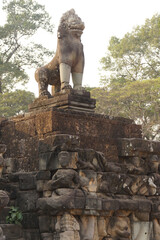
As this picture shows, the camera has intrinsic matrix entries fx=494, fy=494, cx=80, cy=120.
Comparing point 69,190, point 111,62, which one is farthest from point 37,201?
point 111,62

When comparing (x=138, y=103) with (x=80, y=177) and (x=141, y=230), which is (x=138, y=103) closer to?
(x=141, y=230)

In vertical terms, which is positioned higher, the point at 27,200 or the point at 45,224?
the point at 27,200

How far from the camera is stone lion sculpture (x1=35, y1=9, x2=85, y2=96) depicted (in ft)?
36.6

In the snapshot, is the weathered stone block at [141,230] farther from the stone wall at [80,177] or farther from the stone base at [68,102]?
the stone base at [68,102]

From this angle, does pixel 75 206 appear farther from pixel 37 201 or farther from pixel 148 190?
pixel 148 190

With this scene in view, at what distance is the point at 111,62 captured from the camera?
114 feet

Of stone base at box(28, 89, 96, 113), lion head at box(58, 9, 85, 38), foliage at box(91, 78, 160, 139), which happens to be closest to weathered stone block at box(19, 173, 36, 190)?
stone base at box(28, 89, 96, 113)

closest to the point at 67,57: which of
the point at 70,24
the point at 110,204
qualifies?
the point at 70,24

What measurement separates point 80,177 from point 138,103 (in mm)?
20918

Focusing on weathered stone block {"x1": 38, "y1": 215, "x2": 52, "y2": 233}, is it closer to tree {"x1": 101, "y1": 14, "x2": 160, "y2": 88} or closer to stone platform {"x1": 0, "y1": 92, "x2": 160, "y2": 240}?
stone platform {"x1": 0, "y1": 92, "x2": 160, "y2": 240}

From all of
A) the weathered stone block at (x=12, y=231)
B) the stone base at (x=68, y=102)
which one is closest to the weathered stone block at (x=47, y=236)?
the weathered stone block at (x=12, y=231)

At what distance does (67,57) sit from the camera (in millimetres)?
11148

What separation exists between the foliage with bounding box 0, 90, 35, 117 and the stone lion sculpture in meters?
18.1

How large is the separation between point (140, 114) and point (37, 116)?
1987cm
